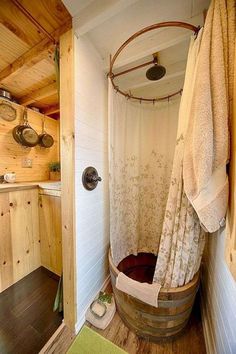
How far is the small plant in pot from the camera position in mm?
2253

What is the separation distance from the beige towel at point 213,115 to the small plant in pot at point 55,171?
2.01m

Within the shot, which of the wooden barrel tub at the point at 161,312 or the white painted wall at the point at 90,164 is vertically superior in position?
the white painted wall at the point at 90,164

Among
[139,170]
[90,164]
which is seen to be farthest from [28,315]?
[139,170]

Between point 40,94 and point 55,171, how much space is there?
105 cm

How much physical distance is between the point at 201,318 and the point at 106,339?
29.9 inches

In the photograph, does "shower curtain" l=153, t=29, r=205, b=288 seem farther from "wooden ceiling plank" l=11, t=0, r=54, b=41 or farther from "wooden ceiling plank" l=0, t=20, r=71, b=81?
"wooden ceiling plank" l=11, t=0, r=54, b=41

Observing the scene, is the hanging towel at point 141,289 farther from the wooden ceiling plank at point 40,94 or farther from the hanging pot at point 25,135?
the wooden ceiling plank at point 40,94

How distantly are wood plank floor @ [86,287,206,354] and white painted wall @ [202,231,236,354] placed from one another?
7 cm

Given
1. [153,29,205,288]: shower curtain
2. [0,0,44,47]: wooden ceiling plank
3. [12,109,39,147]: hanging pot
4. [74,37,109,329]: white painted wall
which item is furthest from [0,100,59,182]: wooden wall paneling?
[153,29,205,288]: shower curtain

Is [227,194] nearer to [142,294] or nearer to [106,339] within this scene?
[142,294]

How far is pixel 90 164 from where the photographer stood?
121cm

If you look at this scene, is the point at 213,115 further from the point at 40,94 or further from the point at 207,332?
the point at 40,94

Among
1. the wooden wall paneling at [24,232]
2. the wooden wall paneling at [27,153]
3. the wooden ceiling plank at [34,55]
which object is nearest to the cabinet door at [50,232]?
the wooden wall paneling at [24,232]

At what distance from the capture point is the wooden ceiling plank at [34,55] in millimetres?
1011
